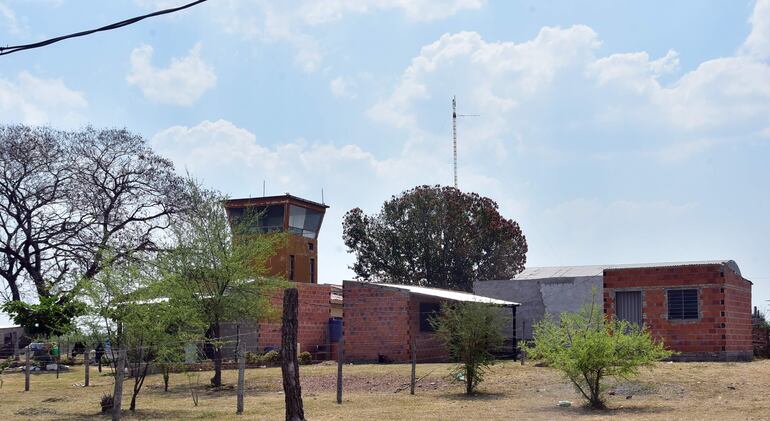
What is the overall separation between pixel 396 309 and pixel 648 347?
59.1ft

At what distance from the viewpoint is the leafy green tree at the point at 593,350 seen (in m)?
21.5

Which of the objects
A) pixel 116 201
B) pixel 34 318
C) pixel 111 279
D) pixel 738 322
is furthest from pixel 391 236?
pixel 111 279

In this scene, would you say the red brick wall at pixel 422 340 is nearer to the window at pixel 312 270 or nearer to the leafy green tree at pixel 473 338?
the leafy green tree at pixel 473 338

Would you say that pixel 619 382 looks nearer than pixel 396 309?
Yes

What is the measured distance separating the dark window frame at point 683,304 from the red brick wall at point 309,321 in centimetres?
1633

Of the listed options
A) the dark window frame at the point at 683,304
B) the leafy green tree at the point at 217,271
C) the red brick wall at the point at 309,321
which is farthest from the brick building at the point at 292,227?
the dark window frame at the point at 683,304

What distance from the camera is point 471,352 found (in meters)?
26.5

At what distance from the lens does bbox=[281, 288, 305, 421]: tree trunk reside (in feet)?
62.0

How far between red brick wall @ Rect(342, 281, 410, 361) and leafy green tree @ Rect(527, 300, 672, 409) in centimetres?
1596

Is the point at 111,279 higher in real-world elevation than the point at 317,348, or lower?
higher

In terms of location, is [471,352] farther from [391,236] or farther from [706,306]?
[391,236]

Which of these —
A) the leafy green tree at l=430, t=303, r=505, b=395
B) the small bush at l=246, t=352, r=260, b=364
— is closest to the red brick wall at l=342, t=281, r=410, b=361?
the small bush at l=246, t=352, r=260, b=364

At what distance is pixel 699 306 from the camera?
115 ft

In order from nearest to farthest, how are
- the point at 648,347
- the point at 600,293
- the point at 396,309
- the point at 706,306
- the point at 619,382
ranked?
the point at 648,347 → the point at 619,382 → the point at 706,306 → the point at 396,309 → the point at 600,293
